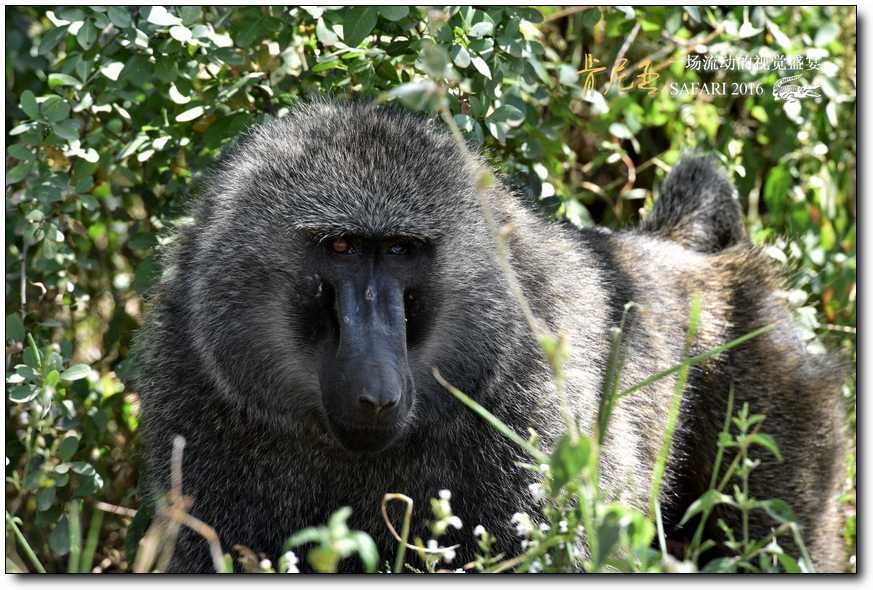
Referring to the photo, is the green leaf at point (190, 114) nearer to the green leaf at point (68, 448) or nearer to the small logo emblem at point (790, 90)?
the green leaf at point (68, 448)

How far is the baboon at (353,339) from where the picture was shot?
2242mm

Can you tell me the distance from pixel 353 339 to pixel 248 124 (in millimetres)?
1235

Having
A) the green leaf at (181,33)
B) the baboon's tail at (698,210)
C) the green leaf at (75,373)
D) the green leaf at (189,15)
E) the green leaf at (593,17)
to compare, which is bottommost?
the green leaf at (75,373)

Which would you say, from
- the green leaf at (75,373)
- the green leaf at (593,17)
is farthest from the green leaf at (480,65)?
the green leaf at (75,373)

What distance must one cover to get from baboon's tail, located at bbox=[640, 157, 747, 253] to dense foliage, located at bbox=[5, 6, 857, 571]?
0.24m

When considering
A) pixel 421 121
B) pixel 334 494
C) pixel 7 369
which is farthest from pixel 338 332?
pixel 7 369

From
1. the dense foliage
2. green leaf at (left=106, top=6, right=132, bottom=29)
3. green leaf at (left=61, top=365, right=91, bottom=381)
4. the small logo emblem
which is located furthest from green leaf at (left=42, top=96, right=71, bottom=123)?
the small logo emblem

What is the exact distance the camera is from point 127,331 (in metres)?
3.52

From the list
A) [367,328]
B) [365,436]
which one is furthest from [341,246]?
[365,436]

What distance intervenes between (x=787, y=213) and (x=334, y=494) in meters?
2.88

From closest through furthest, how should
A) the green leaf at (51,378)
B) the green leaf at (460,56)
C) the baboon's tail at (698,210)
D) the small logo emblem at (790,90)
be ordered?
the green leaf at (51,378), the green leaf at (460,56), the small logo emblem at (790,90), the baboon's tail at (698,210)

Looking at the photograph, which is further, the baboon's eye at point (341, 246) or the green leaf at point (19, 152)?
the green leaf at point (19, 152)

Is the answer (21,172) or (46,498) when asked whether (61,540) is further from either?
(21,172)

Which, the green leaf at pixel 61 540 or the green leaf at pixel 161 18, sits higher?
the green leaf at pixel 161 18
